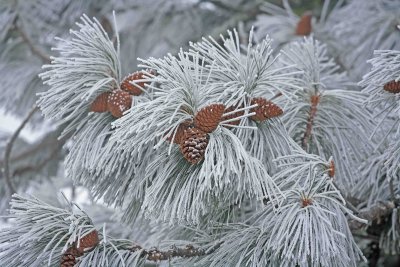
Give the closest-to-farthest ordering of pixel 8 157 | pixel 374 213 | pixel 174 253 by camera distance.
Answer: pixel 174 253, pixel 374 213, pixel 8 157

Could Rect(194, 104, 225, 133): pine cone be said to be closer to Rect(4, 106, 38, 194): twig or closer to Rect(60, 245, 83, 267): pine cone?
Rect(60, 245, 83, 267): pine cone

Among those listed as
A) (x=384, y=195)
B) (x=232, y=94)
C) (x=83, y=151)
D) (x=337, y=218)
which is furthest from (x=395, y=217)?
(x=83, y=151)

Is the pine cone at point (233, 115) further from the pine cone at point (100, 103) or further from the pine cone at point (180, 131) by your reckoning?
the pine cone at point (100, 103)

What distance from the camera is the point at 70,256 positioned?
2.80ft

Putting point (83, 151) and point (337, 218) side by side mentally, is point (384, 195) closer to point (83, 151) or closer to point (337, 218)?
point (337, 218)

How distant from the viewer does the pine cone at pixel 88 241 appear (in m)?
0.85

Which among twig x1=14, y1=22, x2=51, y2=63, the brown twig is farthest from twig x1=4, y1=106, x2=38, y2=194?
the brown twig

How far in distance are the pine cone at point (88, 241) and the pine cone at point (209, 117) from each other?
0.19m

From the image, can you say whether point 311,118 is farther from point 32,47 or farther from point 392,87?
point 32,47

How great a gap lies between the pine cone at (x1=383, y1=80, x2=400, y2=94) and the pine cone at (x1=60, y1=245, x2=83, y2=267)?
1.38ft

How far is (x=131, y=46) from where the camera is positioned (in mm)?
1896

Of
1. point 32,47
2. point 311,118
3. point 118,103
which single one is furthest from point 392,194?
point 32,47

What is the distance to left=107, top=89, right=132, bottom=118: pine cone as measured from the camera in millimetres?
889

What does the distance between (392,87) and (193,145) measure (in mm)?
253
